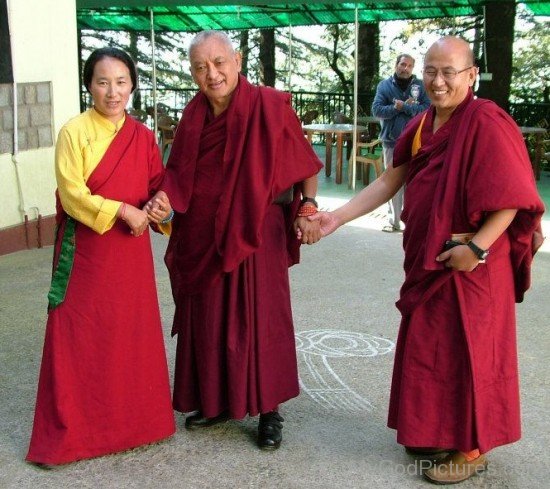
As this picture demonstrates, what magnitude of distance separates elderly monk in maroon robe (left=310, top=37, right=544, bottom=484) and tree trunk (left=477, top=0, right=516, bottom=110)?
28.5 feet

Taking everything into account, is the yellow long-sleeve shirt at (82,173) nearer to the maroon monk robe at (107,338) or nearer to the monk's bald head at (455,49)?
the maroon monk robe at (107,338)

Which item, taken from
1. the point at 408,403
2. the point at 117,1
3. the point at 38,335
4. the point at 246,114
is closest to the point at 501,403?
the point at 408,403

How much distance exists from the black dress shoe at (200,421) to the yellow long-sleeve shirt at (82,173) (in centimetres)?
101

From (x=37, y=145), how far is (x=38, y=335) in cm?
248

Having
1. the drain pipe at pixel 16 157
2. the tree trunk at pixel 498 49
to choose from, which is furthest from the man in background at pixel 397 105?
the tree trunk at pixel 498 49

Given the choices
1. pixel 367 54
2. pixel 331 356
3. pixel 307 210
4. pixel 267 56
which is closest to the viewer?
pixel 307 210

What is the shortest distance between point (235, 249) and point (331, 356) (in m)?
1.51

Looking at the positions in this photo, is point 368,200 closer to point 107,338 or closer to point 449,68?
point 449,68

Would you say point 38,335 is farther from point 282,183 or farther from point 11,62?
point 11,62

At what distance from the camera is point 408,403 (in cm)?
299

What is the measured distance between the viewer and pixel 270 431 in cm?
334

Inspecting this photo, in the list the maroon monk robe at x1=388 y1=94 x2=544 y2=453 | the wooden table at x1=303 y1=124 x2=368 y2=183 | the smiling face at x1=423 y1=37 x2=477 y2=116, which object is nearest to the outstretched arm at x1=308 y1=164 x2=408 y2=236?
the maroon monk robe at x1=388 y1=94 x2=544 y2=453

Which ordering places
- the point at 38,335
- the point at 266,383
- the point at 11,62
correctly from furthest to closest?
the point at 11,62
the point at 38,335
the point at 266,383

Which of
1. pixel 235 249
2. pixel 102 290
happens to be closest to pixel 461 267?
pixel 235 249
